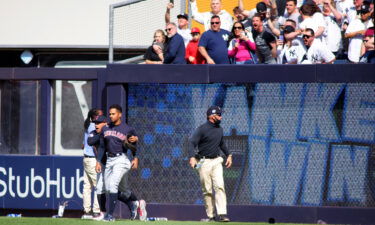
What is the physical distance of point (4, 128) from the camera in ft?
55.1

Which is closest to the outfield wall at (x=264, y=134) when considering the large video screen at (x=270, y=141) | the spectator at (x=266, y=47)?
the large video screen at (x=270, y=141)

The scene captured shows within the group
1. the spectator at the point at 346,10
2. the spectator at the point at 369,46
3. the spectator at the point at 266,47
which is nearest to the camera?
the spectator at the point at 369,46

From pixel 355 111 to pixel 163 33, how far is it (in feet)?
12.1

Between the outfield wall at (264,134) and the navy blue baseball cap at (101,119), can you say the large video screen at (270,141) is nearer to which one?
the outfield wall at (264,134)

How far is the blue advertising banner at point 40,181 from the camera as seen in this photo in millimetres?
16047

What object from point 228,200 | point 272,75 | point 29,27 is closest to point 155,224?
point 228,200

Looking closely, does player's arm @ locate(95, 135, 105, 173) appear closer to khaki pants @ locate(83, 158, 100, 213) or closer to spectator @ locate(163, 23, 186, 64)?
khaki pants @ locate(83, 158, 100, 213)

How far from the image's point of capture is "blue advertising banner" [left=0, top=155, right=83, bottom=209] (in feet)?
52.6

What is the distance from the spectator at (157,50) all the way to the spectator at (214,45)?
84 cm

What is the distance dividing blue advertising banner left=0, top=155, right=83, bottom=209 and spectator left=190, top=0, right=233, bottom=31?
3.38 metres

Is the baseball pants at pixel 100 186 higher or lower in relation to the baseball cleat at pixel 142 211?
higher

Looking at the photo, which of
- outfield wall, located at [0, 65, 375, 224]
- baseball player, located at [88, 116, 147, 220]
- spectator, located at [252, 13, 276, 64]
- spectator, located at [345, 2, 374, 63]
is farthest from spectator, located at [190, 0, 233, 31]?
baseball player, located at [88, 116, 147, 220]

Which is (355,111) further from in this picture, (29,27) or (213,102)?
(29,27)

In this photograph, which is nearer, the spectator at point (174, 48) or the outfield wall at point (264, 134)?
the outfield wall at point (264, 134)
